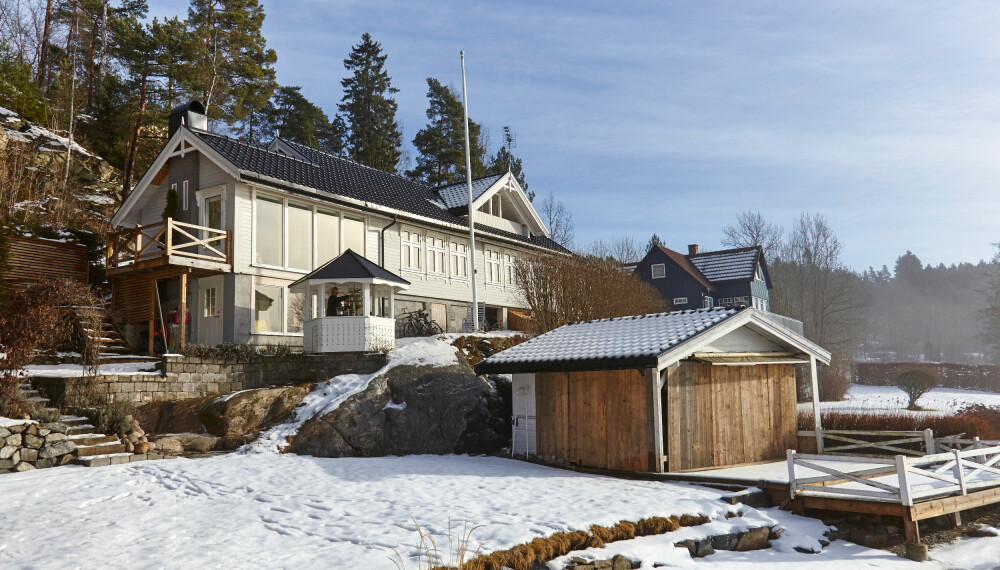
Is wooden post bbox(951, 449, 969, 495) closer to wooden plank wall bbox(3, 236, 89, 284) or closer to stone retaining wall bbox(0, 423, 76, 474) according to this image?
stone retaining wall bbox(0, 423, 76, 474)

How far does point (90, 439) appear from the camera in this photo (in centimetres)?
1214

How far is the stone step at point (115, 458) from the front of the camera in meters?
11.5

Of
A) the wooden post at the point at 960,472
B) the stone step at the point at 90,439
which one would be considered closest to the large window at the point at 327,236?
the stone step at the point at 90,439

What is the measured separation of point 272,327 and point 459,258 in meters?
8.26

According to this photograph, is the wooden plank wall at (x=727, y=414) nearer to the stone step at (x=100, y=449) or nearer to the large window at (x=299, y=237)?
the stone step at (x=100, y=449)

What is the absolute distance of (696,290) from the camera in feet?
132

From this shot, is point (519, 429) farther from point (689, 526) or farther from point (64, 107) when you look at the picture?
point (64, 107)

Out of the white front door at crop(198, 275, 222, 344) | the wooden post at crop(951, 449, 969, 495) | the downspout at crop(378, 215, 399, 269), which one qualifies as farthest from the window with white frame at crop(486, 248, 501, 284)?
the wooden post at crop(951, 449, 969, 495)

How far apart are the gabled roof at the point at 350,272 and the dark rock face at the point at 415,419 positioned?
277 centimetres

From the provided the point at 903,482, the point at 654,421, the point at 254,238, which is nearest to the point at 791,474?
the point at 903,482

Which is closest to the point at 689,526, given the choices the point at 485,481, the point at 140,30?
the point at 485,481

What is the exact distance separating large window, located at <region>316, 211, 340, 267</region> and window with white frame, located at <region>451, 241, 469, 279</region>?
510 centimetres

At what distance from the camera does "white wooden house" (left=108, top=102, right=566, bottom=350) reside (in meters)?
18.4

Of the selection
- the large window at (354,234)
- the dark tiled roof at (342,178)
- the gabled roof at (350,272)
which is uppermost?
the dark tiled roof at (342,178)
